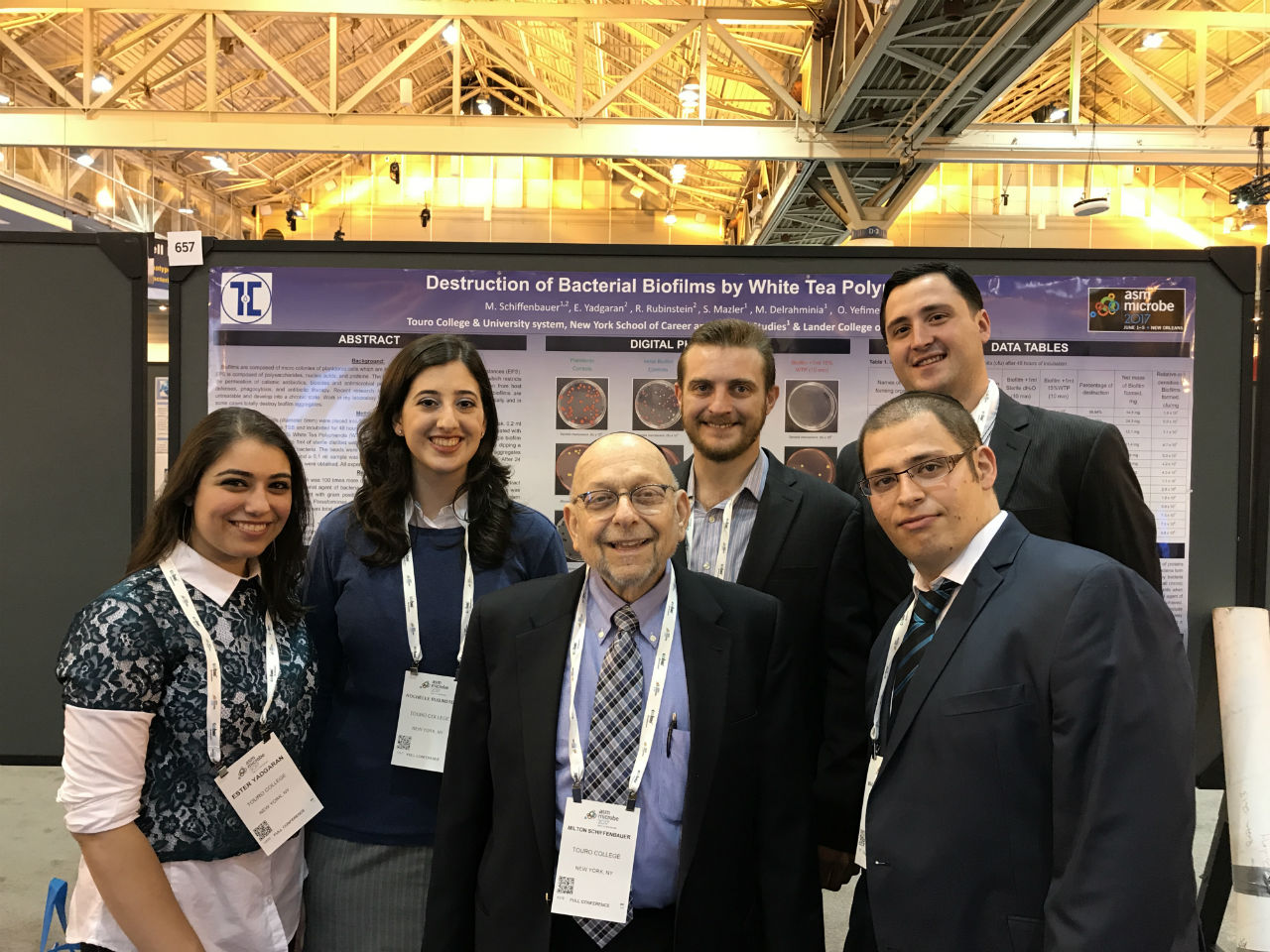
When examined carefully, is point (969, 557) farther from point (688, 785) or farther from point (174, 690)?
point (174, 690)

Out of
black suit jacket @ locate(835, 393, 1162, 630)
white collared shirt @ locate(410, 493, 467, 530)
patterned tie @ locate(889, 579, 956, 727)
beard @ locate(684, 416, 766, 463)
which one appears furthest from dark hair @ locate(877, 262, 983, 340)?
white collared shirt @ locate(410, 493, 467, 530)

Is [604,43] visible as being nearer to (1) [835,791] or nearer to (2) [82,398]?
(2) [82,398]

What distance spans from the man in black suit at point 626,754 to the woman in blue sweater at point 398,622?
301 millimetres

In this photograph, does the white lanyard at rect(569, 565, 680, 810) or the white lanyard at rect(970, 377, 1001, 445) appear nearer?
the white lanyard at rect(569, 565, 680, 810)

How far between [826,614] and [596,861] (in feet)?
3.04

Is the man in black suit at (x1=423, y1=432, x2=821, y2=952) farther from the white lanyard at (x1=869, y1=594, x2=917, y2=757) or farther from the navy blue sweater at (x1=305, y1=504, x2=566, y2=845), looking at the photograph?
the navy blue sweater at (x1=305, y1=504, x2=566, y2=845)

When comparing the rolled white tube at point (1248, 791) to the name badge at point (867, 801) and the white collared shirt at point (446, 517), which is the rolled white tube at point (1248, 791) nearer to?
the name badge at point (867, 801)

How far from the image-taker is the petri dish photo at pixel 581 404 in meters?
3.31

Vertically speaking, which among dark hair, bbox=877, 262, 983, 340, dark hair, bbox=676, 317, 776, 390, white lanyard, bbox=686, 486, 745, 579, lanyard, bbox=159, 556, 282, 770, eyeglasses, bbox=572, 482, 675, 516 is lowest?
lanyard, bbox=159, 556, 282, 770

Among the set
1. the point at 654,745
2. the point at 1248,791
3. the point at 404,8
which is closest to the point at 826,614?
the point at 654,745

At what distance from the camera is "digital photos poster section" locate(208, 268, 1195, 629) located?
3.21m

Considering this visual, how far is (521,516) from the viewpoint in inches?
90.4

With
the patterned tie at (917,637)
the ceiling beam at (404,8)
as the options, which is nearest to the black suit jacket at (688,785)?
the patterned tie at (917,637)

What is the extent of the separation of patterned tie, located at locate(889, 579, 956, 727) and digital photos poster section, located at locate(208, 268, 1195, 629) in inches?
63.3
